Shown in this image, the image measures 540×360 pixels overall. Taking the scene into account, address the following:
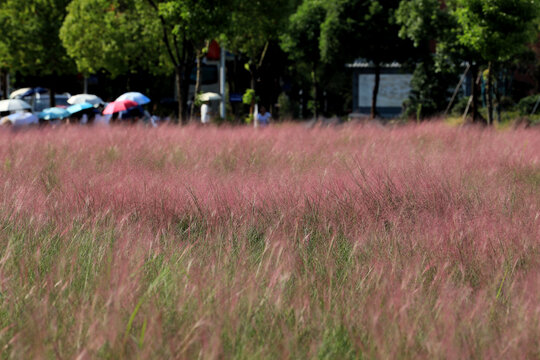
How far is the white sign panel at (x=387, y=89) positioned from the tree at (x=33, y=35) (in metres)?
16.7

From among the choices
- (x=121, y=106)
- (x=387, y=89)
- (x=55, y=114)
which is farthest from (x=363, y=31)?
(x=55, y=114)

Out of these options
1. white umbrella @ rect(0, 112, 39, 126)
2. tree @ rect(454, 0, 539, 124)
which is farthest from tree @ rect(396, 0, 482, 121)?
white umbrella @ rect(0, 112, 39, 126)

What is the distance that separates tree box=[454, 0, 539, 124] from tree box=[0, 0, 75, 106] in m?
21.7

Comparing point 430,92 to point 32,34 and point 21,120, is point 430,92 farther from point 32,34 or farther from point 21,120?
point 21,120

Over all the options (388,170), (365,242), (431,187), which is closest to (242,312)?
(365,242)

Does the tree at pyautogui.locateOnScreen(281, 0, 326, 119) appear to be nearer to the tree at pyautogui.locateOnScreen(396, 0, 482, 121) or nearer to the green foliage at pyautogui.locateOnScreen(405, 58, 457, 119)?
the green foliage at pyautogui.locateOnScreen(405, 58, 457, 119)

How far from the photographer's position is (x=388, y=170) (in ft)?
21.8

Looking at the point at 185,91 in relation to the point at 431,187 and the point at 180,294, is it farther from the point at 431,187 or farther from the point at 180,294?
the point at 180,294

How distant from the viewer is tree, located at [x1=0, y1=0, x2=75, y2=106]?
3409 centimetres

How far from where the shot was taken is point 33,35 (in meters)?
34.3

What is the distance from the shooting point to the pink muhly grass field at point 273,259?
108 inches

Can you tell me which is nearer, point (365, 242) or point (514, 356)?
point (514, 356)

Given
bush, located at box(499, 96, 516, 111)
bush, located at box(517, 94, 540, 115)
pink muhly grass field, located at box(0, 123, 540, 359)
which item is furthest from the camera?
bush, located at box(499, 96, 516, 111)

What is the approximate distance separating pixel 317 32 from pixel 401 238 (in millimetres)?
29709
